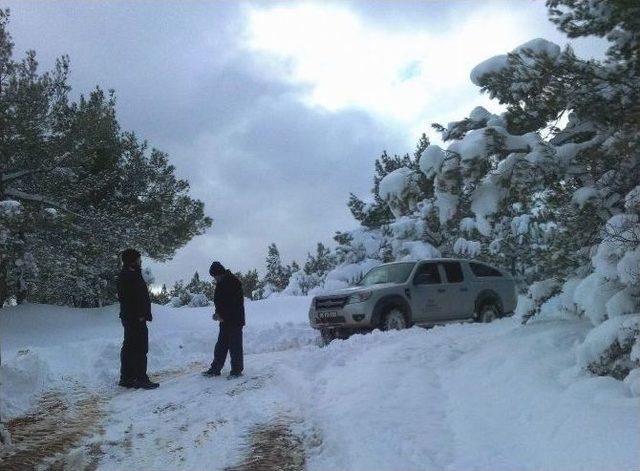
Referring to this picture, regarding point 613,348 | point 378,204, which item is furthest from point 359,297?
point 378,204

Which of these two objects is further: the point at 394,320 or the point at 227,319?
the point at 394,320

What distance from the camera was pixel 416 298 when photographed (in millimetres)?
12914

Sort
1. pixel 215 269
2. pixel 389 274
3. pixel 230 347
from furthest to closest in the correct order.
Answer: pixel 389 274 → pixel 215 269 → pixel 230 347

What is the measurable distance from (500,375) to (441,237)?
23.0m

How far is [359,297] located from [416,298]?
151cm

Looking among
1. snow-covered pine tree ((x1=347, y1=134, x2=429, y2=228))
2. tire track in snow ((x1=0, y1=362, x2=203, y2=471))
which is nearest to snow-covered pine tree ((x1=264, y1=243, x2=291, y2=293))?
snow-covered pine tree ((x1=347, y1=134, x2=429, y2=228))

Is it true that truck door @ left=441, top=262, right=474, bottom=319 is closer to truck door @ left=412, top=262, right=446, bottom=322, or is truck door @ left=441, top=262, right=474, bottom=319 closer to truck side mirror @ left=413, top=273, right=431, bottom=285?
truck door @ left=412, top=262, right=446, bottom=322

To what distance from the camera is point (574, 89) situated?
22.4 feet

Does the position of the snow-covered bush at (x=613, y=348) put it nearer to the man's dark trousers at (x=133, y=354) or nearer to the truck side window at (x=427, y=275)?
the man's dark trousers at (x=133, y=354)

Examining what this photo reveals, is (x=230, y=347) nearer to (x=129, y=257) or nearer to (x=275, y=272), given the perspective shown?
(x=129, y=257)

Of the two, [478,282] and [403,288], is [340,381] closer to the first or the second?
[403,288]

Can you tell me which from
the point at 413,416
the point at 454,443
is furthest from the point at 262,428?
the point at 454,443

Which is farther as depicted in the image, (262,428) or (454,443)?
(262,428)

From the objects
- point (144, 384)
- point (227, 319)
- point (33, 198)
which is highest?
point (33, 198)
